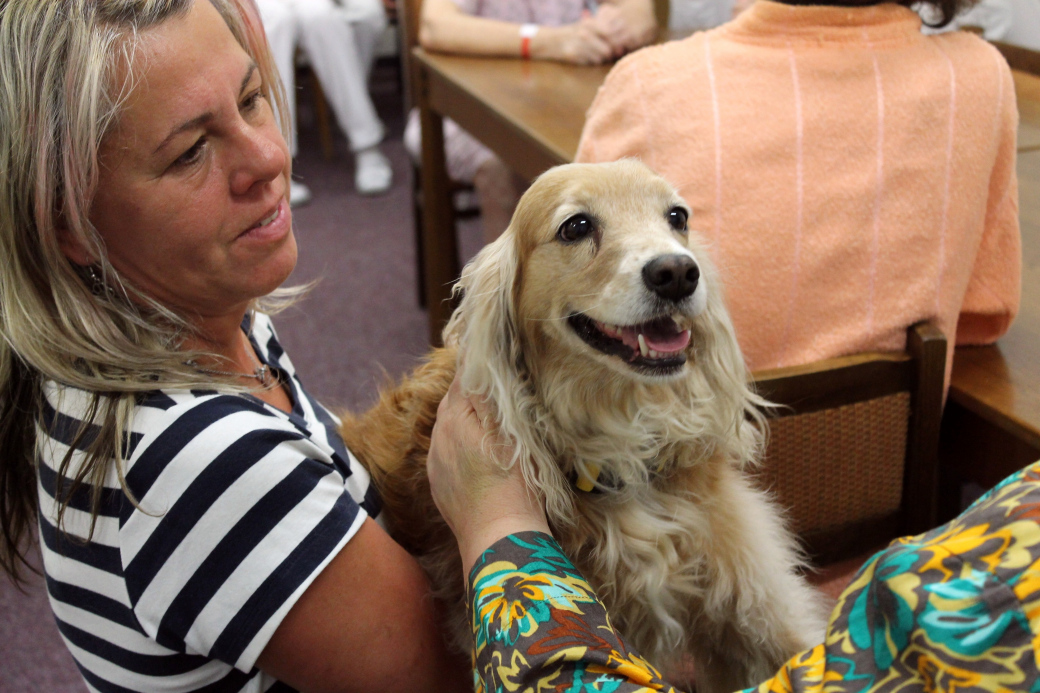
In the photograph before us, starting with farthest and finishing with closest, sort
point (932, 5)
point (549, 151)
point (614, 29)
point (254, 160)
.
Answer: point (614, 29) → point (549, 151) → point (932, 5) → point (254, 160)

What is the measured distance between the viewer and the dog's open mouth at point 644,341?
950mm

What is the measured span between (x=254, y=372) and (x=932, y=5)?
1144mm

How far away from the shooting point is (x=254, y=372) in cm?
105

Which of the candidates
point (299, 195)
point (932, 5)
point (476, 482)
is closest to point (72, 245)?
point (476, 482)

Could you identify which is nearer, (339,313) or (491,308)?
(491,308)

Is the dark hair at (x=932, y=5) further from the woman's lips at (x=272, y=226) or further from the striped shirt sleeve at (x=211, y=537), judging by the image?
the striped shirt sleeve at (x=211, y=537)

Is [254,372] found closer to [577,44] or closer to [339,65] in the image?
[577,44]

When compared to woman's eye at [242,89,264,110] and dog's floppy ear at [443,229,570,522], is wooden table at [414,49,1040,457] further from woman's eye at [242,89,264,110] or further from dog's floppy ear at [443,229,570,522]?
woman's eye at [242,89,264,110]

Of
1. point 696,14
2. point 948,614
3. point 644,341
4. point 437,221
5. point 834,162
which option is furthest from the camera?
point 696,14

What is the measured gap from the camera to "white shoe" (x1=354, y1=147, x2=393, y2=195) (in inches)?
173

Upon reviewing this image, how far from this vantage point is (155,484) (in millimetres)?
744

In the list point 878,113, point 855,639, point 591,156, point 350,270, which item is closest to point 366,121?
point 350,270

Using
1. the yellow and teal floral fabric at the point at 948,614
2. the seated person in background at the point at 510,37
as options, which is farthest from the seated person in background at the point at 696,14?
the yellow and teal floral fabric at the point at 948,614

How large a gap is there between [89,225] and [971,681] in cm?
77
